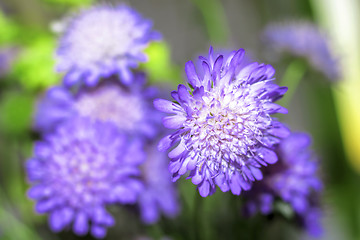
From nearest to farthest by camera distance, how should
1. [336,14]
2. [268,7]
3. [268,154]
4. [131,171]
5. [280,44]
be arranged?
[268,154] → [131,171] → [280,44] → [336,14] → [268,7]

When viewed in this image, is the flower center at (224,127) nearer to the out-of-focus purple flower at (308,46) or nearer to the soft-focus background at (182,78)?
the soft-focus background at (182,78)

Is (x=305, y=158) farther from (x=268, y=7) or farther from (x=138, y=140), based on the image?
(x=268, y=7)

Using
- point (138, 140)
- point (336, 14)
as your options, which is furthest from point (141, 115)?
point (336, 14)

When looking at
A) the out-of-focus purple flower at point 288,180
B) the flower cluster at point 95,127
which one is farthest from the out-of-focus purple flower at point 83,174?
the out-of-focus purple flower at point 288,180

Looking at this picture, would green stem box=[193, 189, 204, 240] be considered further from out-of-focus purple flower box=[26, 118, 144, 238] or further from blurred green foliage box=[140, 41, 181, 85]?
blurred green foliage box=[140, 41, 181, 85]

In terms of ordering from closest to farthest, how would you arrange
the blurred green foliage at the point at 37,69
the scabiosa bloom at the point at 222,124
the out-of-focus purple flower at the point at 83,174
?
1. the scabiosa bloom at the point at 222,124
2. the out-of-focus purple flower at the point at 83,174
3. the blurred green foliage at the point at 37,69
